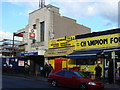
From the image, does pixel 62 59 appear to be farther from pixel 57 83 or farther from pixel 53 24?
pixel 57 83

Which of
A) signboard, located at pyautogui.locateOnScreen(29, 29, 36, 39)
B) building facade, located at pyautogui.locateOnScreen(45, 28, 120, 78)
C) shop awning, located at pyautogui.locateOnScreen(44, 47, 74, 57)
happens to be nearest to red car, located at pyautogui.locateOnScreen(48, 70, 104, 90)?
building facade, located at pyautogui.locateOnScreen(45, 28, 120, 78)

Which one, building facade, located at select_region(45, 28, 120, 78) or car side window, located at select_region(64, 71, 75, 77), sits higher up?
building facade, located at select_region(45, 28, 120, 78)

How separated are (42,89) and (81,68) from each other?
933cm

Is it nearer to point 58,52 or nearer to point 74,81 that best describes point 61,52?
point 58,52

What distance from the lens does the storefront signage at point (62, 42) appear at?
2307 centimetres

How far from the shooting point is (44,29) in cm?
2714

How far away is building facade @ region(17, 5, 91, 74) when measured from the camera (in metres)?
26.4

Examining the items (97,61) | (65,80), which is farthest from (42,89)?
(97,61)

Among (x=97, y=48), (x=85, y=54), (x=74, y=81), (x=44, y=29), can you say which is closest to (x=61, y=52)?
(x=85, y=54)

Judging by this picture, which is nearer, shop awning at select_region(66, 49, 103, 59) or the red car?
the red car

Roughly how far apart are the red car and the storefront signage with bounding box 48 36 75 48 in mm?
8916

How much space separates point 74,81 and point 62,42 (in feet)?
37.2

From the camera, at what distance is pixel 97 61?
19.8 m

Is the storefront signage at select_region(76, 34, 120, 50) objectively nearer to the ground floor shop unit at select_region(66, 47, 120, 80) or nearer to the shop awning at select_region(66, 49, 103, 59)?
the ground floor shop unit at select_region(66, 47, 120, 80)
